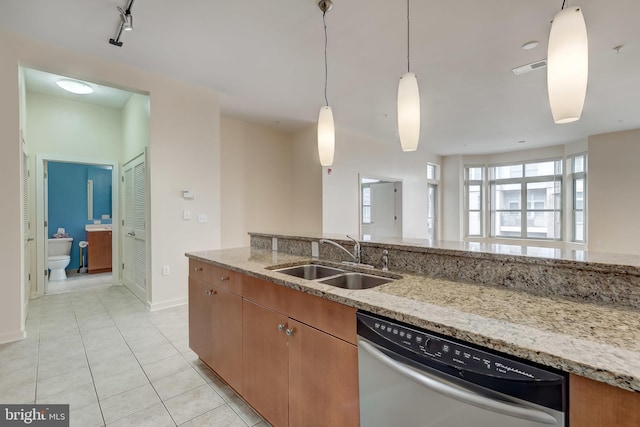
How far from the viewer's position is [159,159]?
142 inches

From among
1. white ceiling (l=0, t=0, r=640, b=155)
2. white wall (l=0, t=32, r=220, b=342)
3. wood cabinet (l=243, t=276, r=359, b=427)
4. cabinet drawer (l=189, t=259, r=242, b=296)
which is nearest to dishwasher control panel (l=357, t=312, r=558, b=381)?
wood cabinet (l=243, t=276, r=359, b=427)

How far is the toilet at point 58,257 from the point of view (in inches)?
201

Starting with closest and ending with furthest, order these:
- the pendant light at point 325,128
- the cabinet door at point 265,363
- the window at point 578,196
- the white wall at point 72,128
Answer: the cabinet door at point 265,363 < the pendant light at point 325,128 < the white wall at point 72,128 < the window at point 578,196

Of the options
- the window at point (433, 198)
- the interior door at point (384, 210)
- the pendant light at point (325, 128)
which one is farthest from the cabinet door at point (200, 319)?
the window at point (433, 198)

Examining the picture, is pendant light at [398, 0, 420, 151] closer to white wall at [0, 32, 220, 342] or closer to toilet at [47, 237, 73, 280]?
white wall at [0, 32, 220, 342]

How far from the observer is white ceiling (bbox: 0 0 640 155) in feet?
7.88

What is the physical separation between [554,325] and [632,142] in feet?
24.7

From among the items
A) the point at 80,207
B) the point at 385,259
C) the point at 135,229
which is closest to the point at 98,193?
the point at 80,207

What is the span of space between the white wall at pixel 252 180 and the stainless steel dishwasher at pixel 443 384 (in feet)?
14.5

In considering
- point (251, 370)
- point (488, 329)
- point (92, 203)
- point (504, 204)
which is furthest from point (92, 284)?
point (504, 204)

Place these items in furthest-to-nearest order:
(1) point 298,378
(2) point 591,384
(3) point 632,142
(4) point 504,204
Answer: (4) point 504,204, (3) point 632,142, (1) point 298,378, (2) point 591,384

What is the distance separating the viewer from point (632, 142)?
587cm

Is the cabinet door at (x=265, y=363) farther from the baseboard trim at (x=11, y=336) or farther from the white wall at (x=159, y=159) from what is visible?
the baseboard trim at (x=11, y=336)

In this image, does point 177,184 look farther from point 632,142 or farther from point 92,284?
point 632,142
